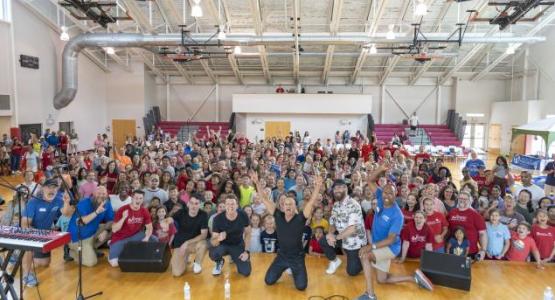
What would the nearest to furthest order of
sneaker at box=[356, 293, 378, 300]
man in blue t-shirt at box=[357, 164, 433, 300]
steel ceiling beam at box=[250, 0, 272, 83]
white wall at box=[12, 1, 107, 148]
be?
sneaker at box=[356, 293, 378, 300], man in blue t-shirt at box=[357, 164, 433, 300], steel ceiling beam at box=[250, 0, 272, 83], white wall at box=[12, 1, 107, 148]

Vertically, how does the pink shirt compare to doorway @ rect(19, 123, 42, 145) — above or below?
below

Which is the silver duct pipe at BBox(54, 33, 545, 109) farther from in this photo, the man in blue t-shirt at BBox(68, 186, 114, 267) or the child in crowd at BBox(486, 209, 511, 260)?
the child in crowd at BBox(486, 209, 511, 260)

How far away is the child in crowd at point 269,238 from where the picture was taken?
225 inches

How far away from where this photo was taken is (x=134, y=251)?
5.15 meters

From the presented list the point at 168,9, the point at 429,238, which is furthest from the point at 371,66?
the point at 429,238

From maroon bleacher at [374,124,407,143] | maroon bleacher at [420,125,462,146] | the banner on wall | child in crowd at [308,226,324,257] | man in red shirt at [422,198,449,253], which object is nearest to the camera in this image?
Answer: man in red shirt at [422,198,449,253]

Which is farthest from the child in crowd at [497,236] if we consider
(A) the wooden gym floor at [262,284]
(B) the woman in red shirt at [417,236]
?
(B) the woman in red shirt at [417,236]

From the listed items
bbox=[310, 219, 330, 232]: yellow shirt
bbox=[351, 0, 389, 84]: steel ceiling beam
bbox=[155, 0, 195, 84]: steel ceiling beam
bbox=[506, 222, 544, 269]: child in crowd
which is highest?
bbox=[155, 0, 195, 84]: steel ceiling beam

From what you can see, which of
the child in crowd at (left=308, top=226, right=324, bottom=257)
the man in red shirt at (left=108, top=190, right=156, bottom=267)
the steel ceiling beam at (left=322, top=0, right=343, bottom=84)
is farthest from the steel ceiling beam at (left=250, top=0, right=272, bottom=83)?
the child in crowd at (left=308, top=226, right=324, bottom=257)

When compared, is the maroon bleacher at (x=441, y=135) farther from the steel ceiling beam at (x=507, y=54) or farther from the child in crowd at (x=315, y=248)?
the child in crowd at (x=315, y=248)

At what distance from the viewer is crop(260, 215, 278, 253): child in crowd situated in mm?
5703

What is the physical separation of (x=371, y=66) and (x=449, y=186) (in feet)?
50.0

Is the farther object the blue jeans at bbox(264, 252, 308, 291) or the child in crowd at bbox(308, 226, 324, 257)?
the child in crowd at bbox(308, 226, 324, 257)

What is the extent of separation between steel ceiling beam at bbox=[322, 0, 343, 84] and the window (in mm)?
9001
